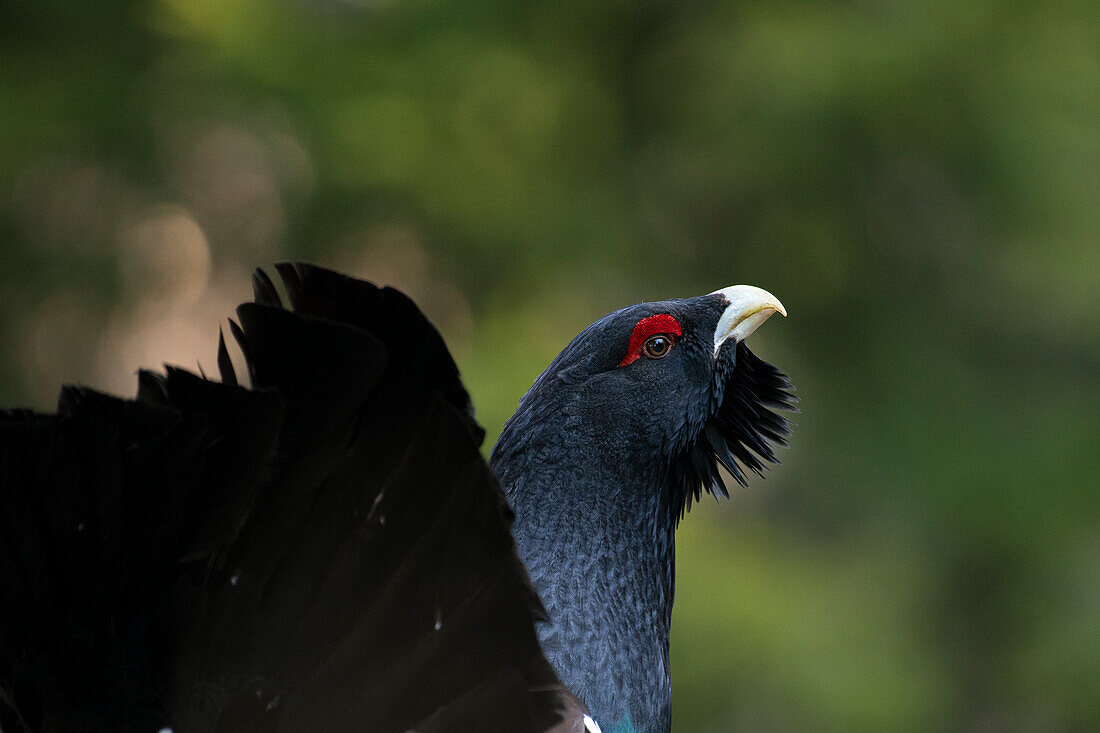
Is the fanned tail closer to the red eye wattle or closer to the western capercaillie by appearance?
the western capercaillie

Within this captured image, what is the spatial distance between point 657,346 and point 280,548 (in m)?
0.99

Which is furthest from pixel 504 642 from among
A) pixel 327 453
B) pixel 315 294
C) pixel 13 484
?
pixel 13 484

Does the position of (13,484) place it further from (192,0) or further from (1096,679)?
(1096,679)

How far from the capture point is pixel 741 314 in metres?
2.24

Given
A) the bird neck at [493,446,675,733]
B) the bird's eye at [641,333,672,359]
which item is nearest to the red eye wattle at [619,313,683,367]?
the bird's eye at [641,333,672,359]

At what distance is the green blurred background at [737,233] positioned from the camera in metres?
5.18

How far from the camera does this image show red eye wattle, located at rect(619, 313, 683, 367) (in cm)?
218

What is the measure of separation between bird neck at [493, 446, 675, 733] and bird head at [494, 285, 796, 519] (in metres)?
0.03

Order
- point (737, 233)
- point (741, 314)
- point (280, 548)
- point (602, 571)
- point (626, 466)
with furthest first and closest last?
1. point (737, 233)
2. point (741, 314)
3. point (626, 466)
4. point (602, 571)
5. point (280, 548)

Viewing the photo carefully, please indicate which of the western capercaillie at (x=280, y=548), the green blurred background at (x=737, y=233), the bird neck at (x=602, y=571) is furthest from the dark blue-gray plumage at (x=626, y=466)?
the green blurred background at (x=737, y=233)

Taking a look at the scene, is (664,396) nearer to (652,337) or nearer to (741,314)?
(652,337)

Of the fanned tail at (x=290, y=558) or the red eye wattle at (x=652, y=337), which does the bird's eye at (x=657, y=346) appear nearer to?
the red eye wattle at (x=652, y=337)

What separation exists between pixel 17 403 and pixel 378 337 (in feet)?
15.9

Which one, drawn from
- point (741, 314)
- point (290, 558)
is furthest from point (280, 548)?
point (741, 314)
